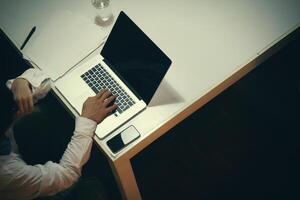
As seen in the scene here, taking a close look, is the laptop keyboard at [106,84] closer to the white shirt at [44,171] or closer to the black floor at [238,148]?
the white shirt at [44,171]

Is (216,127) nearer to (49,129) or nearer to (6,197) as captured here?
(49,129)

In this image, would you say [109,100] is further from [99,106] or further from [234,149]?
[234,149]

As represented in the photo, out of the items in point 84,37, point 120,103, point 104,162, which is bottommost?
point 104,162

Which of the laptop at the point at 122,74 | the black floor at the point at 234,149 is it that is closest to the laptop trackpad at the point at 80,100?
the laptop at the point at 122,74

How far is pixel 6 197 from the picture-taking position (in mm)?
1188

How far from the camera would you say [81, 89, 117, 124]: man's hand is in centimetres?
132

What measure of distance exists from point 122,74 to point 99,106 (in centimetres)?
16

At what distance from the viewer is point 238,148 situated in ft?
6.30

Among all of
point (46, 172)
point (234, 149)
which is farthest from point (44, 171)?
point (234, 149)

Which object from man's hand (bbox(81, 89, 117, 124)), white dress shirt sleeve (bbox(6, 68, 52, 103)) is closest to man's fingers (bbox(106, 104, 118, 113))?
man's hand (bbox(81, 89, 117, 124))

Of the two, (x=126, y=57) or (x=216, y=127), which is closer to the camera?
(x=126, y=57)

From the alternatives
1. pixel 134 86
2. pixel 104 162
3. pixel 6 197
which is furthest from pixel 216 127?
pixel 6 197

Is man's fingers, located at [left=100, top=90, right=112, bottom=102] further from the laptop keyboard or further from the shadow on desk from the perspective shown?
the shadow on desk

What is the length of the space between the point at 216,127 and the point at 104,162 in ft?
2.02
